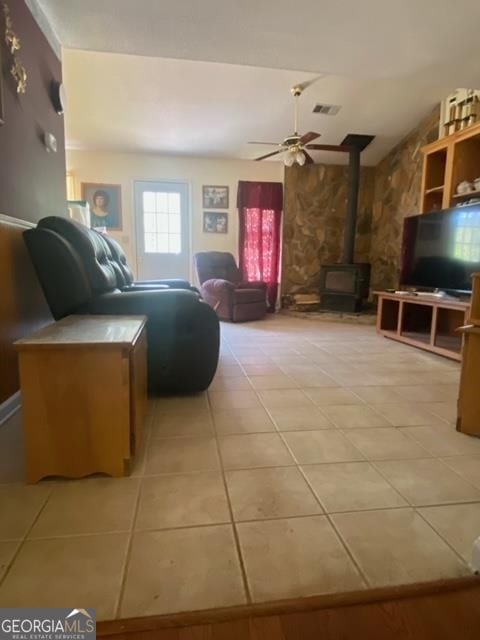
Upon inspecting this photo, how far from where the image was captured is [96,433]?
1279 mm

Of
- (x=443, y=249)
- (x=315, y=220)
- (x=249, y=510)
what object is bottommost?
(x=249, y=510)

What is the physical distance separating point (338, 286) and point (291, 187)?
1.72 metres

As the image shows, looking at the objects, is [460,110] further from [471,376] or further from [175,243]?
[175,243]

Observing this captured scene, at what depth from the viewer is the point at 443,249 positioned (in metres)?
3.47

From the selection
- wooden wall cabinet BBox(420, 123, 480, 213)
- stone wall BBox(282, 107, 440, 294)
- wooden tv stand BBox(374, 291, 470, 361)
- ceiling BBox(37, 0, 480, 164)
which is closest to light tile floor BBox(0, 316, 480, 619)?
wooden tv stand BBox(374, 291, 470, 361)

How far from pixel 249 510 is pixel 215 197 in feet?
17.0

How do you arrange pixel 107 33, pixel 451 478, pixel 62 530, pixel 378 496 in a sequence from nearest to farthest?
pixel 62 530 < pixel 378 496 < pixel 451 478 < pixel 107 33

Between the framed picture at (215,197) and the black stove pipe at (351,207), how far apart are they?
1.83 m

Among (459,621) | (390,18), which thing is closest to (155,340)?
(459,621)

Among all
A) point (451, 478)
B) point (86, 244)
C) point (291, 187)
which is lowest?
point (451, 478)

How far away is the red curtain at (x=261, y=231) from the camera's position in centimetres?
570

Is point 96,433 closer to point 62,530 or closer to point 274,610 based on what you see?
point 62,530

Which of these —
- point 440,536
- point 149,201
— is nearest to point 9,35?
point 440,536

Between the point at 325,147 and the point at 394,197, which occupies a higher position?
the point at 325,147
